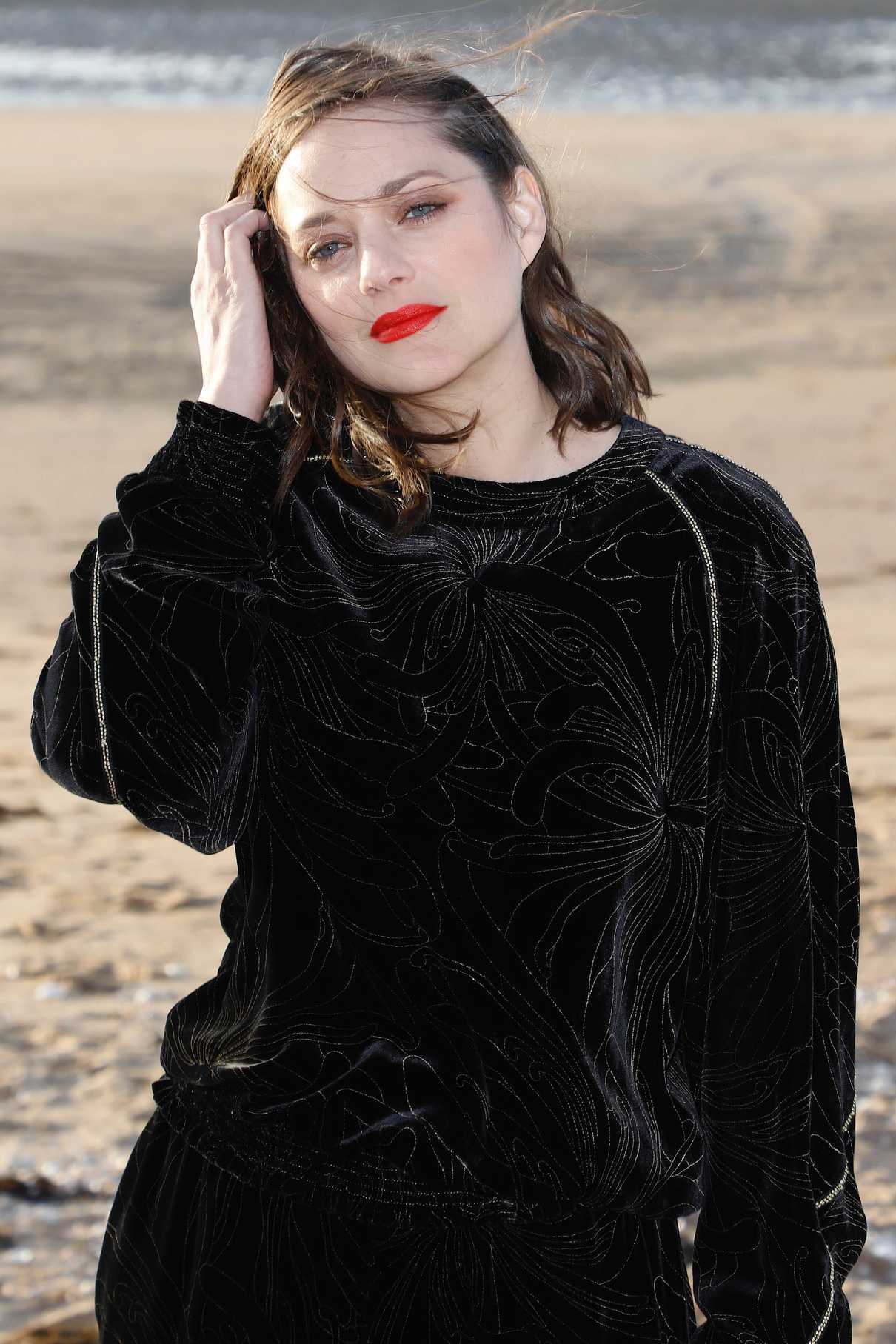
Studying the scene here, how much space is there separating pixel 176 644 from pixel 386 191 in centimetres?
43

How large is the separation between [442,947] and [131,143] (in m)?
14.5

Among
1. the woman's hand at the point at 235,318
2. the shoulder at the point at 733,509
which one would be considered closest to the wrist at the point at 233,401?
the woman's hand at the point at 235,318

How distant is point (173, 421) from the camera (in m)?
8.22

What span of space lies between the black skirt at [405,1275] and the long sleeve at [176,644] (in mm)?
321

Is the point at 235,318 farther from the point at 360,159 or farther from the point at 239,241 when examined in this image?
the point at 360,159

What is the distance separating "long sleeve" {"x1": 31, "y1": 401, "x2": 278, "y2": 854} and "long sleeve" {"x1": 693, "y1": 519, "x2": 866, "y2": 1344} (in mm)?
434

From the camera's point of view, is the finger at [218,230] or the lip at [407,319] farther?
the finger at [218,230]

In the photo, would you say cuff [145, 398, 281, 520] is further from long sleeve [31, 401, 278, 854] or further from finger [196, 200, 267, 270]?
finger [196, 200, 267, 270]

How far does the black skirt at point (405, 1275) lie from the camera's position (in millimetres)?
1492

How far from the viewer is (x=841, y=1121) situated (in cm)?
164

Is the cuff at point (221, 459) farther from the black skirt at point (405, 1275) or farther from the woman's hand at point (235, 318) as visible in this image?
the black skirt at point (405, 1275)

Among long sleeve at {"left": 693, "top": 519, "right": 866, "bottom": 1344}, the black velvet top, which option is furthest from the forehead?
long sleeve at {"left": 693, "top": 519, "right": 866, "bottom": 1344}

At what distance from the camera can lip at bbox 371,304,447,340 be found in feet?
5.05

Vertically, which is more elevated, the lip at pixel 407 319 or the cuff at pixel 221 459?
the lip at pixel 407 319
